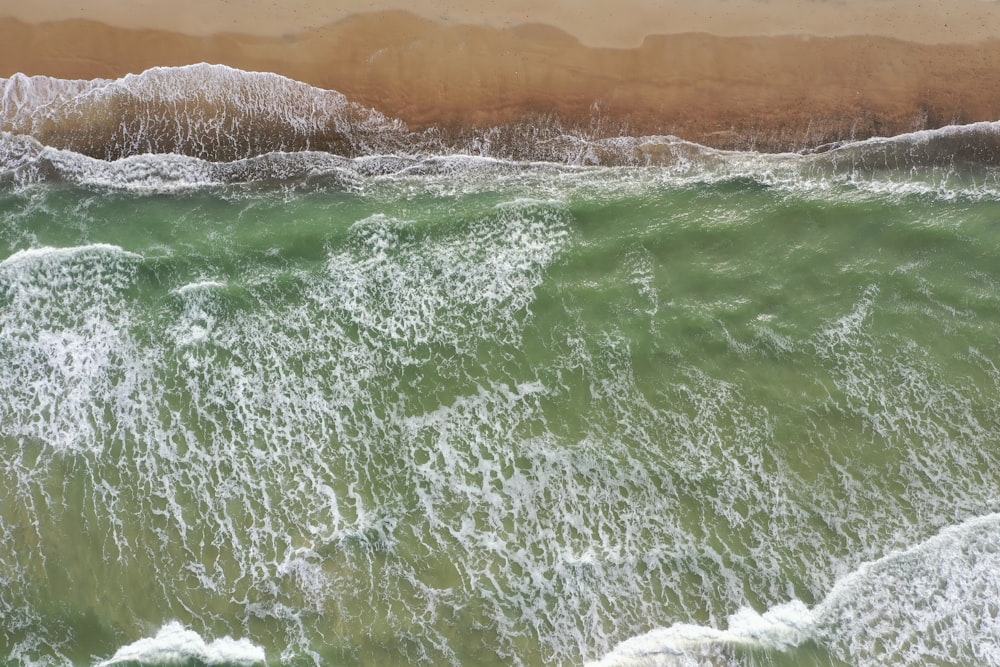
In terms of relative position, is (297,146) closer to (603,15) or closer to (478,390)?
(478,390)

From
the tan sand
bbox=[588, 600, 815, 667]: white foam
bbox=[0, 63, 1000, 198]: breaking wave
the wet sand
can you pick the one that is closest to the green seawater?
bbox=[588, 600, 815, 667]: white foam

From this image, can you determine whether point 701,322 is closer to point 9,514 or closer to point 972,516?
point 972,516

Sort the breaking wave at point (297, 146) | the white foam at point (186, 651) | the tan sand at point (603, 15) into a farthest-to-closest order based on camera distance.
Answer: the tan sand at point (603, 15) → the breaking wave at point (297, 146) → the white foam at point (186, 651)

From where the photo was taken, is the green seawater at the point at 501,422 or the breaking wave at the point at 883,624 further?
the green seawater at the point at 501,422

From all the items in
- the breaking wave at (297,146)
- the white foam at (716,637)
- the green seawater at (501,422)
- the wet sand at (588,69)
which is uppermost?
the wet sand at (588,69)

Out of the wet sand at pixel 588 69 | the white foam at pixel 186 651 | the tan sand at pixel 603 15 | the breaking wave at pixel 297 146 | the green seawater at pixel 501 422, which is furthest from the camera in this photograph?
the tan sand at pixel 603 15

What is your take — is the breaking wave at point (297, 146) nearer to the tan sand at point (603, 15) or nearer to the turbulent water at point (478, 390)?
the turbulent water at point (478, 390)

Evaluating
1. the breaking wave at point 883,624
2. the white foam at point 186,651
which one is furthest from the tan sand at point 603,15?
the white foam at point 186,651
